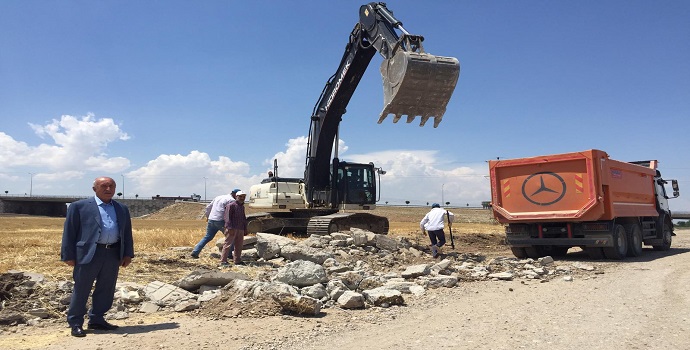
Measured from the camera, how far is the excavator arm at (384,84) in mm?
12453

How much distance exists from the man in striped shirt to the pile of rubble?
1.45 ft

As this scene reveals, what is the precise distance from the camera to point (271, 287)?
6918 mm

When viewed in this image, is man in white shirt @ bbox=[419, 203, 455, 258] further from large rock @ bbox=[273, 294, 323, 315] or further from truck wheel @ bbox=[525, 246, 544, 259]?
large rock @ bbox=[273, 294, 323, 315]

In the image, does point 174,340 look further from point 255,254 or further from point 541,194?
A: point 541,194

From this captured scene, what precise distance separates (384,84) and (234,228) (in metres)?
5.29

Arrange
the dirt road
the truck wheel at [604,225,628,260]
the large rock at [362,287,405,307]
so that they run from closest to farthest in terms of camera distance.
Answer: the dirt road < the large rock at [362,287,405,307] < the truck wheel at [604,225,628,260]

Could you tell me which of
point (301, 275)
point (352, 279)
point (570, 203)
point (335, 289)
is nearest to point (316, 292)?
point (335, 289)

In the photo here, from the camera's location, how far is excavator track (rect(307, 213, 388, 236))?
644 inches

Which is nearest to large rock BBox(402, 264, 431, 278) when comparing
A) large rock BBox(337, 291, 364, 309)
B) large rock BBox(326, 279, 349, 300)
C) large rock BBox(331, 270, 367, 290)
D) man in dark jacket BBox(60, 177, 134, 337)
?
large rock BBox(331, 270, 367, 290)

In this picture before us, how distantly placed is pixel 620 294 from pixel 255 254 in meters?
7.13

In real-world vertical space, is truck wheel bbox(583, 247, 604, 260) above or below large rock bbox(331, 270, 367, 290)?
below

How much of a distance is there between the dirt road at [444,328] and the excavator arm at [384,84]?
5.73 metres

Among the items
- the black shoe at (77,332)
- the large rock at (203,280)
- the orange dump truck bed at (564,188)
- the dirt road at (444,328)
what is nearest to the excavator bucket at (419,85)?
the orange dump truck bed at (564,188)

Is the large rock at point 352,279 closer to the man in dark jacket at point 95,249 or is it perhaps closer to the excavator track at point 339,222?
the man in dark jacket at point 95,249
